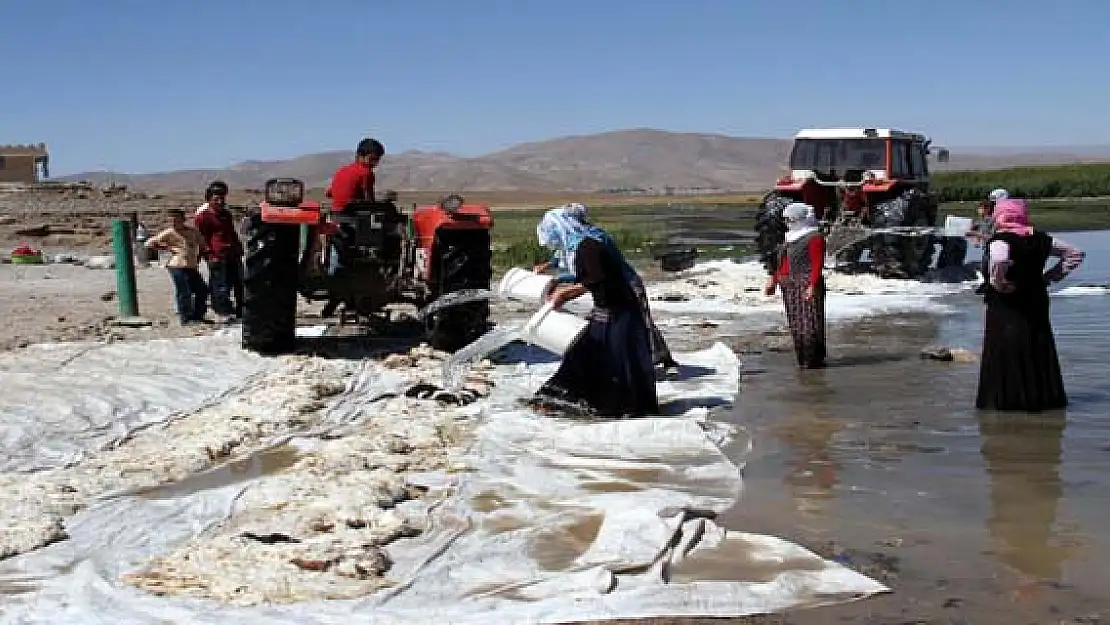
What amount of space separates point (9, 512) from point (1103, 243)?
23777 mm

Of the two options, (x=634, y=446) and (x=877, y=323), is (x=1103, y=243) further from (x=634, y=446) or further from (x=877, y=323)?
(x=634, y=446)

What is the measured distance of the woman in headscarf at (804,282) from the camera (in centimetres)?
1029

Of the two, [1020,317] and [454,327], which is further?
[454,327]

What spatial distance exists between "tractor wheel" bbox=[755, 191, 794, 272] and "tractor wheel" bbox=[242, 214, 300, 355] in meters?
9.09

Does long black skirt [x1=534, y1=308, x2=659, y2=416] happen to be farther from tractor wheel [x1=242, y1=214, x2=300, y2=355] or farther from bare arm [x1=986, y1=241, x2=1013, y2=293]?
tractor wheel [x1=242, y1=214, x2=300, y2=355]

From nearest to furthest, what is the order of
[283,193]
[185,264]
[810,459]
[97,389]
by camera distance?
[810,459], [97,389], [283,193], [185,264]

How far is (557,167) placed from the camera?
537ft

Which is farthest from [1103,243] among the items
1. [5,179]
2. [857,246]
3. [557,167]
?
[557,167]

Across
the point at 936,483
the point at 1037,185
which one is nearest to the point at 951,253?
the point at 936,483

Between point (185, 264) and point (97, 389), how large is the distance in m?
4.24

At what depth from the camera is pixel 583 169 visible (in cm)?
15938

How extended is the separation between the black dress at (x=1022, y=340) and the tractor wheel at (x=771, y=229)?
955 centimetres

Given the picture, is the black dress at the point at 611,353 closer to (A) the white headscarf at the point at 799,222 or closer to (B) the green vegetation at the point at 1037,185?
(A) the white headscarf at the point at 799,222

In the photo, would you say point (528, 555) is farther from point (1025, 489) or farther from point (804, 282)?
point (804, 282)
